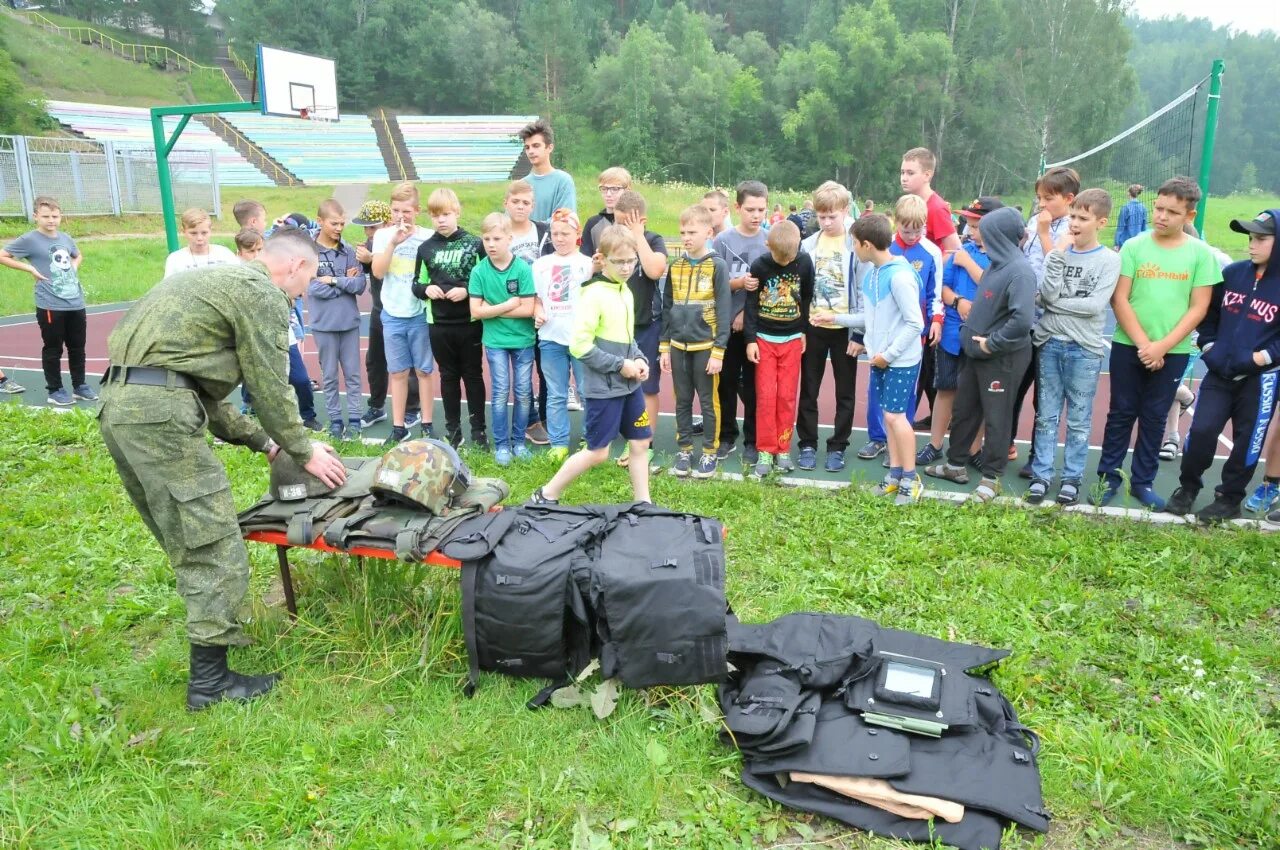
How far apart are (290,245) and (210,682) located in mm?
1945

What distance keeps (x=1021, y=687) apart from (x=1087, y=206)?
11.4ft

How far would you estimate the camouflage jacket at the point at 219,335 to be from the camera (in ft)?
11.5

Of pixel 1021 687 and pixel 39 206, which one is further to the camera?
pixel 39 206

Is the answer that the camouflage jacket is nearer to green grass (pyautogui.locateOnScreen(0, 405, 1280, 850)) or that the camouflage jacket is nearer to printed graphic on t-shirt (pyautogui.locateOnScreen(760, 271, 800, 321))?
green grass (pyautogui.locateOnScreen(0, 405, 1280, 850))

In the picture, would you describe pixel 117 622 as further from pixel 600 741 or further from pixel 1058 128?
pixel 1058 128

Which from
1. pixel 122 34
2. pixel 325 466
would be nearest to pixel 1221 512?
pixel 325 466

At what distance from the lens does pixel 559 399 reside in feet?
22.8

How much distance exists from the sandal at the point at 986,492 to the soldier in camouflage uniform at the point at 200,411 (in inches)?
176

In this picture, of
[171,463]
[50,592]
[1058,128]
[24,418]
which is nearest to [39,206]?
[24,418]

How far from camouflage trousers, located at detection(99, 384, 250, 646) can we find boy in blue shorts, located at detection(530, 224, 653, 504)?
202cm

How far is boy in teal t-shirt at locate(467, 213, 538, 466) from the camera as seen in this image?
6.77 meters

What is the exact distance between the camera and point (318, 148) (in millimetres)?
50125

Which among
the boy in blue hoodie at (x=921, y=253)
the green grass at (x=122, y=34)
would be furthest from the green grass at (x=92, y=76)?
the boy in blue hoodie at (x=921, y=253)

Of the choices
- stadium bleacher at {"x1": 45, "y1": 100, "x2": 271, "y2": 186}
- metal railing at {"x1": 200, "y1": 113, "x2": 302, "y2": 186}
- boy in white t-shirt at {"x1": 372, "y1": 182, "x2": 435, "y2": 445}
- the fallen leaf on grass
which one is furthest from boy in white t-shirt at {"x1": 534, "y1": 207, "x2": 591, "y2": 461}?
metal railing at {"x1": 200, "y1": 113, "x2": 302, "y2": 186}
